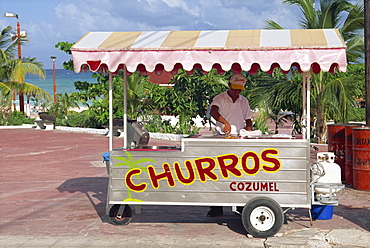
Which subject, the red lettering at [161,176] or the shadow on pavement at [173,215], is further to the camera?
the shadow on pavement at [173,215]

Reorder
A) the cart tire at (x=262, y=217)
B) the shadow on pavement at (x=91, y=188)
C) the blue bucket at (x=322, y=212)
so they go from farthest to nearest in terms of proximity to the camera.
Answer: the shadow on pavement at (x=91, y=188) → the blue bucket at (x=322, y=212) → the cart tire at (x=262, y=217)

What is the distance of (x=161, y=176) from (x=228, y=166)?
2.97ft

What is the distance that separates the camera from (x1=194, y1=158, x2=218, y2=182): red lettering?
745cm

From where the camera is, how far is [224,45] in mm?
7250

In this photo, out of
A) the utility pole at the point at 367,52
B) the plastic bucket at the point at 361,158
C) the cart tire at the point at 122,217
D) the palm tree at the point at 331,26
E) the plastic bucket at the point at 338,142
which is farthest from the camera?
the palm tree at the point at 331,26

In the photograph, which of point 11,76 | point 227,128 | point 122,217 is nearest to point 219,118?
point 227,128

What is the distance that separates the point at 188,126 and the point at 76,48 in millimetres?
15103

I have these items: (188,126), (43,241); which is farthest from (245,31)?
(188,126)

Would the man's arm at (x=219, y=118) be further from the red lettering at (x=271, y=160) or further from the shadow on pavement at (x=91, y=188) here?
the shadow on pavement at (x=91, y=188)

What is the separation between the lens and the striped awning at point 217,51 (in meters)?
7.05

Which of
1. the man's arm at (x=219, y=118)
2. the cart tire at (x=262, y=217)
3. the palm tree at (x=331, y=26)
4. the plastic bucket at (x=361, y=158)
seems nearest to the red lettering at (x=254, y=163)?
the cart tire at (x=262, y=217)

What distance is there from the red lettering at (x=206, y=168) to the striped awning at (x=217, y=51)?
1203 millimetres

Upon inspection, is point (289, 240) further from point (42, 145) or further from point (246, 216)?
point (42, 145)

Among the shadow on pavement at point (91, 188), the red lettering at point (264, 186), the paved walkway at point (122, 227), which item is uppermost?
the red lettering at point (264, 186)
